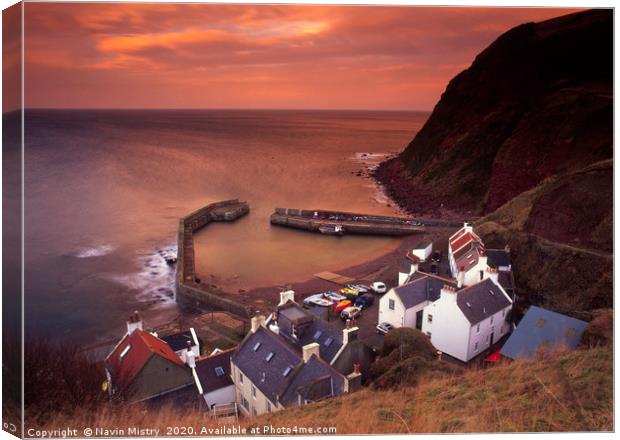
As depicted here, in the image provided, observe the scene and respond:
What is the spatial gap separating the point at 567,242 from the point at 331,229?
4.24 meters

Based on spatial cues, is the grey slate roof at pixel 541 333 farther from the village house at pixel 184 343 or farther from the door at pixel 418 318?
the village house at pixel 184 343

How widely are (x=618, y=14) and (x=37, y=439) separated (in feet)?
20.2

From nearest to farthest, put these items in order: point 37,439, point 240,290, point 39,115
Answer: point 37,439, point 39,115, point 240,290

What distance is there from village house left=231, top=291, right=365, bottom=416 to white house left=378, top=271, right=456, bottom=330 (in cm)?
143

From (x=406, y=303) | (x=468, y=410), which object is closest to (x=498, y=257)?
(x=406, y=303)

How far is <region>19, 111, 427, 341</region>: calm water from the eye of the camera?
7.48m

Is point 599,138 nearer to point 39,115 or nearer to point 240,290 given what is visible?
point 240,290

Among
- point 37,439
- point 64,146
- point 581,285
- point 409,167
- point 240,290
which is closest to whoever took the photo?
point 37,439

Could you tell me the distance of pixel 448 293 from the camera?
7.04 meters

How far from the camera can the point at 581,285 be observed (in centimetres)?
739

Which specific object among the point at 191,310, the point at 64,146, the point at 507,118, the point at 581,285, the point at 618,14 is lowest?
the point at 191,310

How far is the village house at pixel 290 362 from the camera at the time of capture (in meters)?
5.21

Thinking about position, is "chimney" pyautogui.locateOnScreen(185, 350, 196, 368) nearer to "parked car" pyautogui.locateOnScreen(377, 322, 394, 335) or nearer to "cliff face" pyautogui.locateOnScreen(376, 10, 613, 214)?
"parked car" pyautogui.locateOnScreen(377, 322, 394, 335)

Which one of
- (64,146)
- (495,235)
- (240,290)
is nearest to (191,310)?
(240,290)
